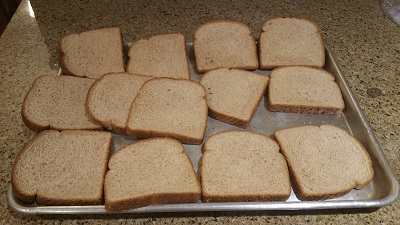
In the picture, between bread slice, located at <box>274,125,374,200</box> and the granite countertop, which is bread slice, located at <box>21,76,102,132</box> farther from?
bread slice, located at <box>274,125,374,200</box>

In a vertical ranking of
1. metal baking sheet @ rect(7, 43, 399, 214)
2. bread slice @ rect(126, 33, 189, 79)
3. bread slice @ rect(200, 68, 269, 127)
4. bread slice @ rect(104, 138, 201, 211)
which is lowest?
metal baking sheet @ rect(7, 43, 399, 214)

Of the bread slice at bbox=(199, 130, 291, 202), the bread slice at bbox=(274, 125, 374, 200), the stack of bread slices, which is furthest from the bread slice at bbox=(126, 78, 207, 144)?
the bread slice at bbox=(274, 125, 374, 200)

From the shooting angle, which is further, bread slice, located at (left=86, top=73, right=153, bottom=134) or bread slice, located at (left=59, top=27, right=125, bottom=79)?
bread slice, located at (left=59, top=27, right=125, bottom=79)

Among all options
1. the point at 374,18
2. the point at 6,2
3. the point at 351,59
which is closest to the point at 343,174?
the point at 351,59

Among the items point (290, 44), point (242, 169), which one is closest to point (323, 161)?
point (242, 169)

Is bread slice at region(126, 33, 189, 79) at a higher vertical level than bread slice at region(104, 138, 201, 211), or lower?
higher

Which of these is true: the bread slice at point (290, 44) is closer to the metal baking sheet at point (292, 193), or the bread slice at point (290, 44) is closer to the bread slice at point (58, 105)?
the metal baking sheet at point (292, 193)

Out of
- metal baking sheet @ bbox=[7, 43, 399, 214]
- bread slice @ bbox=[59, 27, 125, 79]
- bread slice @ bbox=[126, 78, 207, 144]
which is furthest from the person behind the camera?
bread slice @ bbox=[59, 27, 125, 79]

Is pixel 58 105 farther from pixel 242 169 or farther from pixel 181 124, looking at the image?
pixel 242 169

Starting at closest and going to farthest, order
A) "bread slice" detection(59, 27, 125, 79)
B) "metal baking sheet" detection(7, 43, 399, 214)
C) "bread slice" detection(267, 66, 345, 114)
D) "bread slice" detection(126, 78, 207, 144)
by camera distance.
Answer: "metal baking sheet" detection(7, 43, 399, 214) → "bread slice" detection(126, 78, 207, 144) → "bread slice" detection(267, 66, 345, 114) → "bread slice" detection(59, 27, 125, 79)
